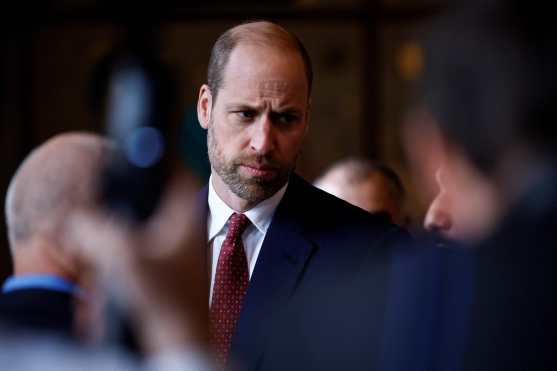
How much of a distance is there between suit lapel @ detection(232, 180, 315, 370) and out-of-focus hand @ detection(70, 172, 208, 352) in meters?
0.75

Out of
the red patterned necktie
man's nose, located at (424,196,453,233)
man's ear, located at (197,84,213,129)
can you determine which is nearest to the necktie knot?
the red patterned necktie

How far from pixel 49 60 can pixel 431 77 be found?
493cm

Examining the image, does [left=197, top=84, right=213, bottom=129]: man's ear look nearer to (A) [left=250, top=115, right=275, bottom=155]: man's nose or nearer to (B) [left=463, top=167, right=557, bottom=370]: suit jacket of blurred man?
(A) [left=250, top=115, right=275, bottom=155]: man's nose

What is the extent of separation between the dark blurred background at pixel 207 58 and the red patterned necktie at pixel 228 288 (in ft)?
12.0

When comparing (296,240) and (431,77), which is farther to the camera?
(296,240)

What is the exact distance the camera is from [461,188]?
1467mm

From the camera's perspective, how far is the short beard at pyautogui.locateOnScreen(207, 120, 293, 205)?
7.91ft

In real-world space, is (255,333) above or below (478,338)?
below

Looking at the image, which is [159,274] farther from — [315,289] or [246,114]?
[246,114]

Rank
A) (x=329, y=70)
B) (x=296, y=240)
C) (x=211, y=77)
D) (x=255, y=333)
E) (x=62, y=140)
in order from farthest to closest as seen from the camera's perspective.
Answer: (x=329, y=70)
(x=211, y=77)
(x=296, y=240)
(x=255, y=333)
(x=62, y=140)

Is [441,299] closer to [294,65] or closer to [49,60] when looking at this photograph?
[294,65]

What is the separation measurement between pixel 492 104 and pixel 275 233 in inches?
41.0

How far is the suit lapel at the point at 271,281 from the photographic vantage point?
2.24m

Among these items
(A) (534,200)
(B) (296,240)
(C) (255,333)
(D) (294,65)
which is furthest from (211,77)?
(A) (534,200)
